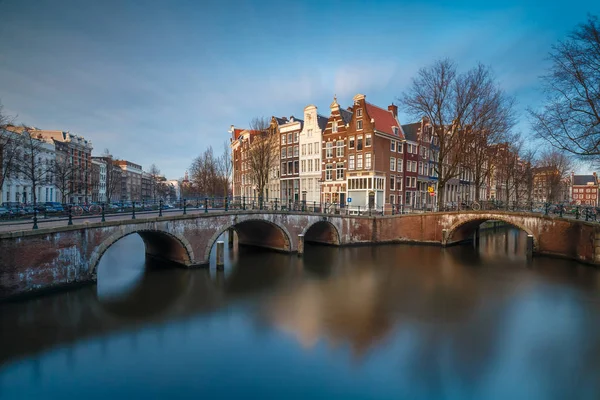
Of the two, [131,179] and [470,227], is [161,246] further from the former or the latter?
[131,179]

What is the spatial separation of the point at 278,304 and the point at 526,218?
1979 cm

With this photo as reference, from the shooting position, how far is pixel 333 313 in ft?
41.1

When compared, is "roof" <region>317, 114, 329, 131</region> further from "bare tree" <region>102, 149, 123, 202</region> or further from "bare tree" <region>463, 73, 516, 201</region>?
"bare tree" <region>102, 149, 123, 202</region>

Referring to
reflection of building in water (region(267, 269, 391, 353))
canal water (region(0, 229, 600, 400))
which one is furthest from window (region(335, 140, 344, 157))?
reflection of building in water (region(267, 269, 391, 353))

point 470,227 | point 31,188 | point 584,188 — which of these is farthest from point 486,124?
point 584,188

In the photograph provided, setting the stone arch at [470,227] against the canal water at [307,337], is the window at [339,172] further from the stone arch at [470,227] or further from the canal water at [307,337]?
the canal water at [307,337]

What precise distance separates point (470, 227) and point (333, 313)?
22.4m

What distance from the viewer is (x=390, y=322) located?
11.6m

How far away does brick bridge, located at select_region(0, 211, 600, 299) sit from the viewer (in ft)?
40.6

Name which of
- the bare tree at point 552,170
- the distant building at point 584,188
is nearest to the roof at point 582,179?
the distant building at point 584,188

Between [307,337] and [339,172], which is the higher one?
[339,172]

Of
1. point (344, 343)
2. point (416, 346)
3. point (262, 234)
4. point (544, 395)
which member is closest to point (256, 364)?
point (344, 343)

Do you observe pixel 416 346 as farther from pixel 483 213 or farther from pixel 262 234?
pixel 483 213

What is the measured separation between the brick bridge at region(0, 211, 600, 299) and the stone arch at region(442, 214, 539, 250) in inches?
2.4
